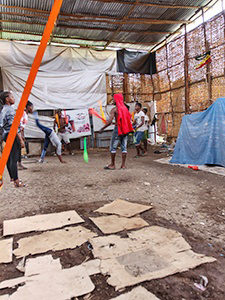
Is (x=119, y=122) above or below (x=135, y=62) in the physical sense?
below

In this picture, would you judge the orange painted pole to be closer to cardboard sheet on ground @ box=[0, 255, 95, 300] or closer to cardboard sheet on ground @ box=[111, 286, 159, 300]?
cardboard sheet on ground @ box=[0, 255, 95, 300]

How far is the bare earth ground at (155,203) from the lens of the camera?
153 cm

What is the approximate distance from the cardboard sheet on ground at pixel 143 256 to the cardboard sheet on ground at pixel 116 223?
0.14m

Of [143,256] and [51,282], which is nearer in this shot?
[51,282]

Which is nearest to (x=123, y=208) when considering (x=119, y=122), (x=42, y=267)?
(x=42, y=267)

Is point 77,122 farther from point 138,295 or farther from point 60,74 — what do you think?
point 138,295

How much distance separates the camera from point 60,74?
1103cm

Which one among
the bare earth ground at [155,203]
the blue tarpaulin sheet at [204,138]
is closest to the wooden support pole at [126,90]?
the blue tarpaulin sheet at [204,138]

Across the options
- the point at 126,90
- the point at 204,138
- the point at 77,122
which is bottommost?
the point at 204,138

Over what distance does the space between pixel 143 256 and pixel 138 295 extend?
0.43 m

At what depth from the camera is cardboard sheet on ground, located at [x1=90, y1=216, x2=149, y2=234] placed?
2.35 metres

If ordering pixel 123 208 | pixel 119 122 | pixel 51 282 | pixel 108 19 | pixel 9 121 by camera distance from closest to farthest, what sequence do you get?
pixel 51 282 → pixel 123 208 → pixel 9 121 → pixel 119 122 → pixel 108 19

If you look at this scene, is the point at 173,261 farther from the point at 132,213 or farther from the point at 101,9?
the point at 101,9

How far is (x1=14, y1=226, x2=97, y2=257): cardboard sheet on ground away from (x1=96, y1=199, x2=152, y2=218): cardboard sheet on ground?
1.78ft
